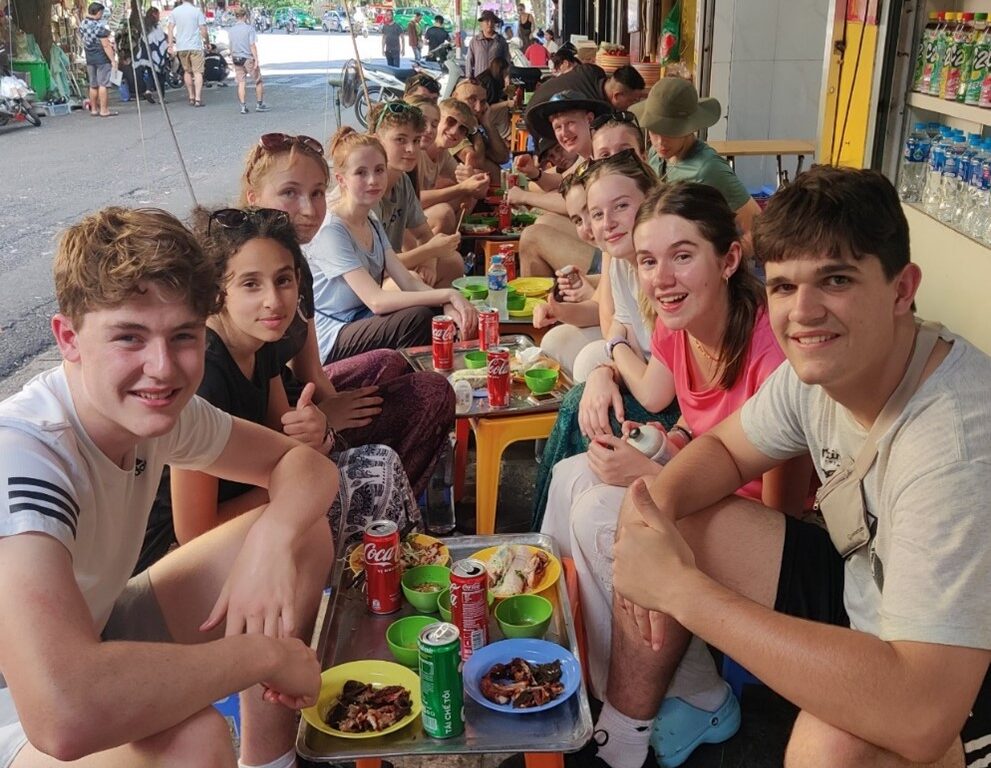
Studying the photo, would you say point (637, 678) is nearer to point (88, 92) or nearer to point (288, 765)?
point (288, 765)

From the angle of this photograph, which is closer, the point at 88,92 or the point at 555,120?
the point at 555,120

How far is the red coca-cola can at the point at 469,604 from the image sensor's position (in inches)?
69.5

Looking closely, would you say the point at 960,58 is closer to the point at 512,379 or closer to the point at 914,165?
the point at 914,165

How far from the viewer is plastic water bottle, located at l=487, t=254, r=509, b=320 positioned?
12.8 feet

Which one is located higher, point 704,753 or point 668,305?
point 668,305

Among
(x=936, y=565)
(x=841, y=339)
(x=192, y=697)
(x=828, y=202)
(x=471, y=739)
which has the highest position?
(x=828, y=202)

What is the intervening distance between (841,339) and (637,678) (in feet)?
3.17

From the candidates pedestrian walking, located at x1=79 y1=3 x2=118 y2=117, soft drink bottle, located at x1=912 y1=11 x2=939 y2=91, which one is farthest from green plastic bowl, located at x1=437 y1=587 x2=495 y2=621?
pedestrian walking, located at x1=79 y1=3 x2=118 y2=117

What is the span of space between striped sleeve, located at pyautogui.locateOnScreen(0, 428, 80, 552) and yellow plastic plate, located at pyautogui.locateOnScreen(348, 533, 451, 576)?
32.5 inches

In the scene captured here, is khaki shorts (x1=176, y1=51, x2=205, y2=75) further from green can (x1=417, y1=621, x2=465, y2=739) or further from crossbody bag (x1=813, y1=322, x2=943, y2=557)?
crossbody bag (x1=813, y1=322, x2=943, y2=557)

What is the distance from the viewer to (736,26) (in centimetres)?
724

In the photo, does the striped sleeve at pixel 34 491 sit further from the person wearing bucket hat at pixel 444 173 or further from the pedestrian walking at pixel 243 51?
the pedestrian walking at pixel 243 51

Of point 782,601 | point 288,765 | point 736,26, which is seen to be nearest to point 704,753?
point 782,601

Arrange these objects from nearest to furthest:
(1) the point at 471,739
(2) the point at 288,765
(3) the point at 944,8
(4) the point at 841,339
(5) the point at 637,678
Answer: (4) the point at 841,339 < (1) the point at 471,739 < (2) the point at 288,765 < (5) the point at 637,678 < (3) the point at 944,8
